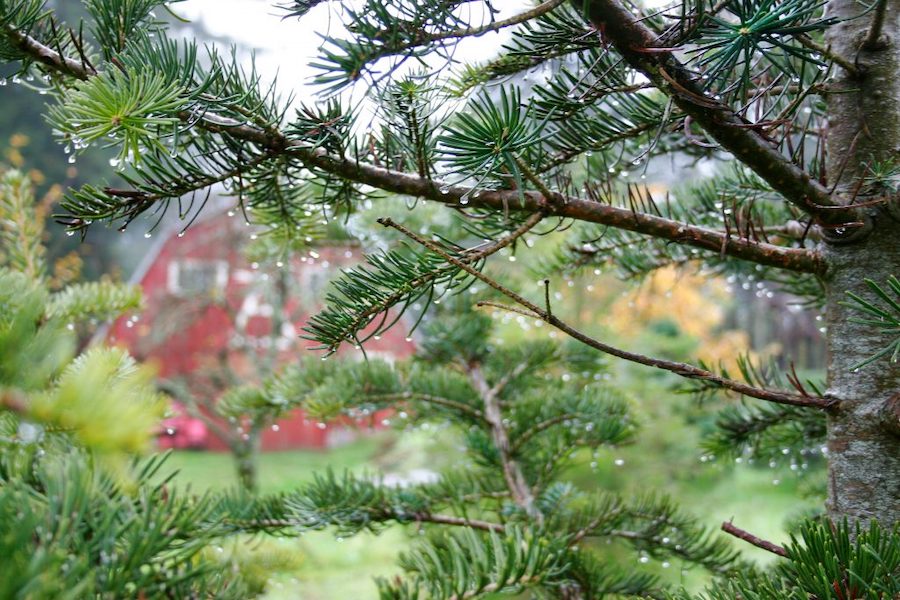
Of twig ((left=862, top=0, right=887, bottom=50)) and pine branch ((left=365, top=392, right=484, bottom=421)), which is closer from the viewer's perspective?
twig ((left=862, top=0, right=887, bottom=50))

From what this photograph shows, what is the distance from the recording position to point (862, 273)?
653 mm

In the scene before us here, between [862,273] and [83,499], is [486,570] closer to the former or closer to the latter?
[83,499]

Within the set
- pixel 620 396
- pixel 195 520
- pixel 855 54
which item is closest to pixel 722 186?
pixel 855 54

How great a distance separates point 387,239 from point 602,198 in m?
0.54

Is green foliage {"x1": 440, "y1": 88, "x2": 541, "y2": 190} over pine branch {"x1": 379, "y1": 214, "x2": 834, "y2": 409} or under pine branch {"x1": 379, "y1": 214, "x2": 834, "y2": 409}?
over

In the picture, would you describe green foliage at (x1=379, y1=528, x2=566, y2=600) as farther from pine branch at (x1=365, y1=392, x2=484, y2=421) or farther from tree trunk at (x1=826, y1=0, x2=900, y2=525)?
pine branch at (x1=365, y1=392, x2=484, y2=421)

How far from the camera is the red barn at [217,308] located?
5.62 metres

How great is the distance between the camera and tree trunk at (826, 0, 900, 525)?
0.62m

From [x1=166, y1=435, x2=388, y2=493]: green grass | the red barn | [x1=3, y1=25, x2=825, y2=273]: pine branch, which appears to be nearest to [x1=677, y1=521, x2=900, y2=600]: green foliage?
[x1=3, y1=25, x2=825, y2=273]: pine branch

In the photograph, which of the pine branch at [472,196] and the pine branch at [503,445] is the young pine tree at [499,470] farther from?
the pine branch at [472,196]

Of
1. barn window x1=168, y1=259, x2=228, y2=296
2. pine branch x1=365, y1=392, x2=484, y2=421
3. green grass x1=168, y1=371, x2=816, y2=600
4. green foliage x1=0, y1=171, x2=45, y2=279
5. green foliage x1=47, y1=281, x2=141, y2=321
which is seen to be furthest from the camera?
barn window x1=168, y1=259, x2=228, y2=296

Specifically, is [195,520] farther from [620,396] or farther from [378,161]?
[620,396]

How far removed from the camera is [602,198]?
82 cm

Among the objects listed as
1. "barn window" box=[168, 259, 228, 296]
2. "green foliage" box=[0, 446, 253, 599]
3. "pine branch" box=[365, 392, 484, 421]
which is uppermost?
"barn window" box=[168, 259, 228, 296]
